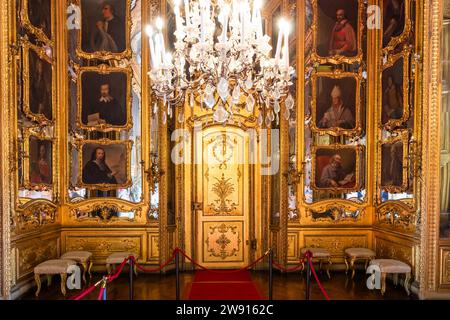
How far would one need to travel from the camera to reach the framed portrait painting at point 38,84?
19.0 feet

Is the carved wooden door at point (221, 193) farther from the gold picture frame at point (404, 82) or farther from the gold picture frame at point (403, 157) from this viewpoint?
the gold picture frame at point (404, 82)

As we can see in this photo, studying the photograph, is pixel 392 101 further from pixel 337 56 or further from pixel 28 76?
pixel 28 76

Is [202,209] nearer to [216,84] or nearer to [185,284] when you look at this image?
[185,284]

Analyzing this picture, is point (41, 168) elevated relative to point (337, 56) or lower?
lower

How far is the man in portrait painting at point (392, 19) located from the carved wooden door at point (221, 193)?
3.43 m

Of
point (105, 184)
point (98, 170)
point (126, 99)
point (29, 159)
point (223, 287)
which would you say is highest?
point (126, 99)

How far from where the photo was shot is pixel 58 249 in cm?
688

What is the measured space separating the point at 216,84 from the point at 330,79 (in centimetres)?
401

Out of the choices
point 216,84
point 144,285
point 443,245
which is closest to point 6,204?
point 144,285

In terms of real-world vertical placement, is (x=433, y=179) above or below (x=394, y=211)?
above

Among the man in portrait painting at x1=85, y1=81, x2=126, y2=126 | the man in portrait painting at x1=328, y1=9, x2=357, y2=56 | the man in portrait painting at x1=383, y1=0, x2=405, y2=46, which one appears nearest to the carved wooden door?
the man in portrait painting at x1=85, y1=81, x2=126, y2=126

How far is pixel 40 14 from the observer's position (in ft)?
21.0

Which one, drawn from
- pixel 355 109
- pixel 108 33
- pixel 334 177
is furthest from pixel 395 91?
pixel 108 33

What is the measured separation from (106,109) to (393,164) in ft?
18.7
